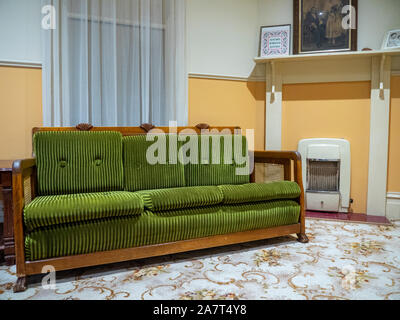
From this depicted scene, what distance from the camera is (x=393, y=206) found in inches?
118

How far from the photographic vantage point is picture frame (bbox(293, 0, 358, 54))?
2.96 metres

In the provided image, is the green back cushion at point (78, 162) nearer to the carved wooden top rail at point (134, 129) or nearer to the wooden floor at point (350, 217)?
the carved wooden top rail at point (134, 129)

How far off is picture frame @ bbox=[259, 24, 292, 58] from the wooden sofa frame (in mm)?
1145

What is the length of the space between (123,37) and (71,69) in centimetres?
51

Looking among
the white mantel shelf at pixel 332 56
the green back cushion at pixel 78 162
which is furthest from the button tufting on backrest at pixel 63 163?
the white mantel shelf at pixel 332 56

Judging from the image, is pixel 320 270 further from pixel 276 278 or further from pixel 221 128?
pixel 221 128

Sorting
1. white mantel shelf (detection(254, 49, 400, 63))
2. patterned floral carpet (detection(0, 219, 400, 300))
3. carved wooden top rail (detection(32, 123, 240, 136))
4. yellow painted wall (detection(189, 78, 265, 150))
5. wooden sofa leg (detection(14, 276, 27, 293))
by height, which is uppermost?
white mantel shelf (detection(254, 49, 400, 63))

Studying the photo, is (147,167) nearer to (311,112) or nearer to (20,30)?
(20,30)

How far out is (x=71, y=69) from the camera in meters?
2.59

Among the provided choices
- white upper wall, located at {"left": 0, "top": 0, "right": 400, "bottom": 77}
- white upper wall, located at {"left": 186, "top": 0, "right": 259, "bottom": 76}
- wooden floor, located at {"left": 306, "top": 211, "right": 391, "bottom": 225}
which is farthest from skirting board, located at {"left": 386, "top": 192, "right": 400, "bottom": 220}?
white upper wall, located at {"left": 186, "top": 0, "right": 259, "bottom": 76}

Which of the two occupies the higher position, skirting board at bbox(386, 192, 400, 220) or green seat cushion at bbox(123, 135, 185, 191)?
green seat cushion at bbox(123, 135, 185, 191)

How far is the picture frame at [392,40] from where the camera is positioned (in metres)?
2.84

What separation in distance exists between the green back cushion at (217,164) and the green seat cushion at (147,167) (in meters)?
0.14

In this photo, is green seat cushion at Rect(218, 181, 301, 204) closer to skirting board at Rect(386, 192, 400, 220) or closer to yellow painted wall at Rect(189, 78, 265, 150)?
yellow painted wall at Rect(189, 78, 265, 150)
